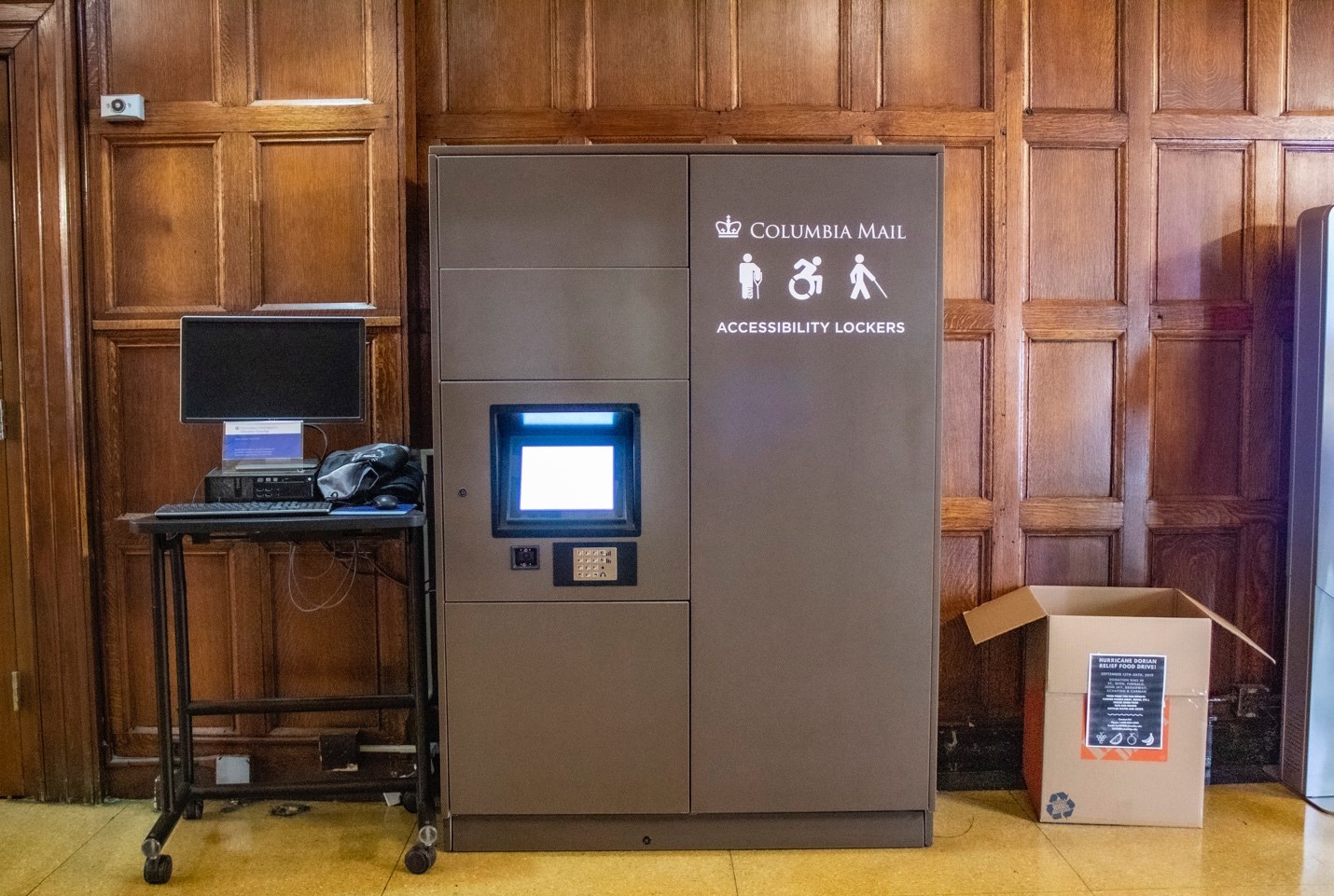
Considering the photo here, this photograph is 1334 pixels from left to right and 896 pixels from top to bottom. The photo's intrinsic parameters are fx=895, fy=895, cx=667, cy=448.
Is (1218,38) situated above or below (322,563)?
above

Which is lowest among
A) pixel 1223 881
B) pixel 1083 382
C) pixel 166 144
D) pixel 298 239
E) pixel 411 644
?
pixel 1223 881

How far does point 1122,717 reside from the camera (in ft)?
8.98

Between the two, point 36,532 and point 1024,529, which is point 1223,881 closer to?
point 1024,529

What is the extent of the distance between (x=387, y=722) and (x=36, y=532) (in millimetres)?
1280

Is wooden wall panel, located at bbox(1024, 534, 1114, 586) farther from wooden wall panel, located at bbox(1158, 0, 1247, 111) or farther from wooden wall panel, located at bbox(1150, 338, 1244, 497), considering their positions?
wooden wall panel, located at bbox(1158, 0, 1247, 111)

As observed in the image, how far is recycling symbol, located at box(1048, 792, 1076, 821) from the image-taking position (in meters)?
2.79

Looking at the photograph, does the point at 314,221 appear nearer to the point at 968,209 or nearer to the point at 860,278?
the point at 860,278

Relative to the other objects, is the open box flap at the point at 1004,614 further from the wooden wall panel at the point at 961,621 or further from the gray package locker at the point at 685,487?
the gray package locker at the point at 685,487

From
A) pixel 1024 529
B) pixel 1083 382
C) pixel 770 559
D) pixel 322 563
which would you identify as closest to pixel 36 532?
pixel 322 563

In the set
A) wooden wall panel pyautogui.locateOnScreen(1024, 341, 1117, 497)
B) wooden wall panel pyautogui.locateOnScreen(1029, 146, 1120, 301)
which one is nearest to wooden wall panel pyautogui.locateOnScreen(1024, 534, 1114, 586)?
wooden wall panel pyautogui.locateOnScreen(1024, 341, 1117, 497)

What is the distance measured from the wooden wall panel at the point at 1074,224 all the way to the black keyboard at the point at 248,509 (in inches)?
94.6

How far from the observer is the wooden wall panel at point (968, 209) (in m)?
3.04

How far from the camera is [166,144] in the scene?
290cm

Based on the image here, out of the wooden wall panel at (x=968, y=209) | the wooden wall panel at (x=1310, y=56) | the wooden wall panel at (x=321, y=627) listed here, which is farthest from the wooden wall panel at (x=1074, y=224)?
the wooden wall panel at (x=321, y=627)
